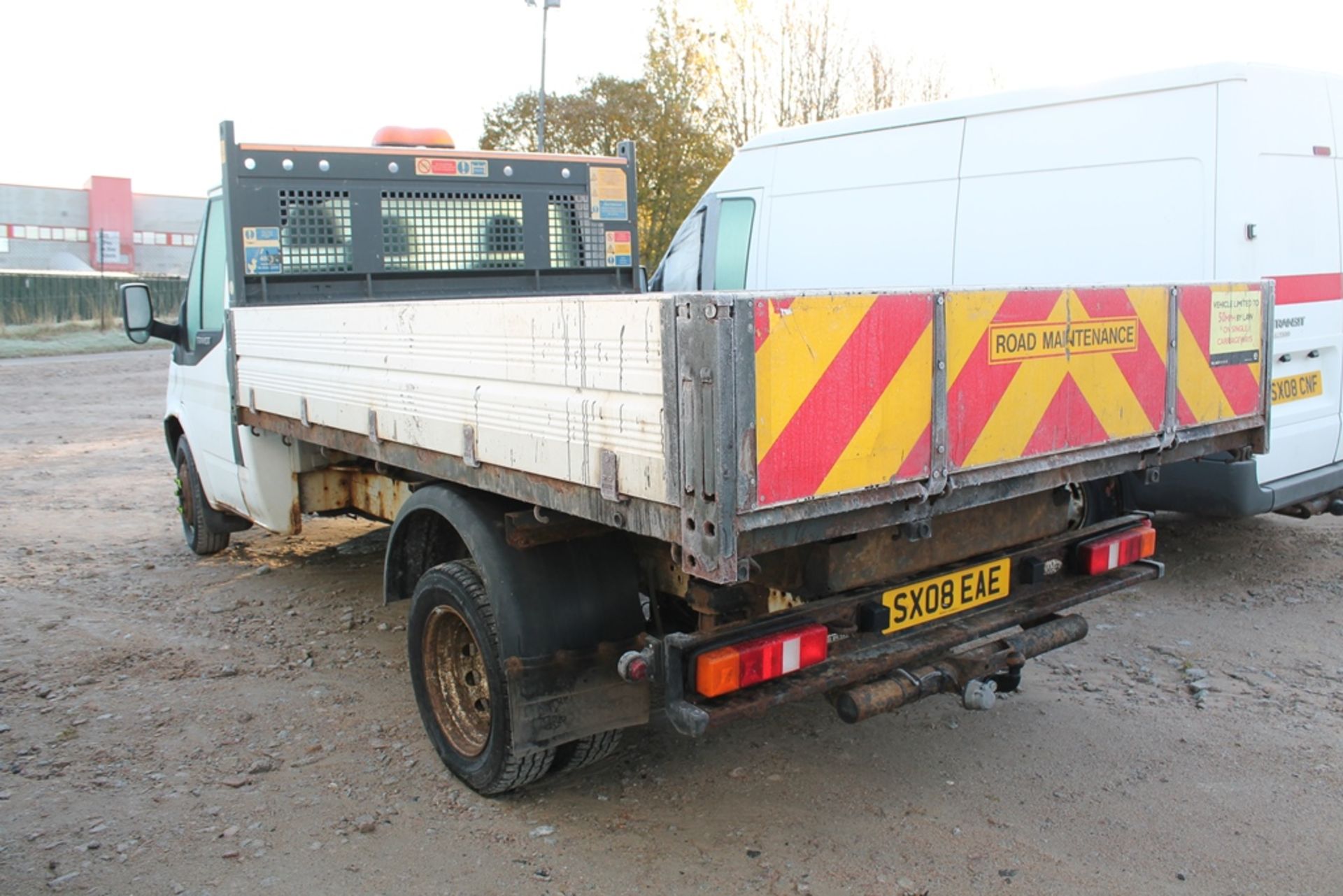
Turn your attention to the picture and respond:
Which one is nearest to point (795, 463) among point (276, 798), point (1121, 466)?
point (1121, 466)

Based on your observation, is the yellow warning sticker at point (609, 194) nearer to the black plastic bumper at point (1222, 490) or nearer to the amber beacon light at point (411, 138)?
the amber beacon light at point (411, 138)

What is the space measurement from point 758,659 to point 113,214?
59.6 metres

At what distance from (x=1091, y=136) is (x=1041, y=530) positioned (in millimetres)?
2829

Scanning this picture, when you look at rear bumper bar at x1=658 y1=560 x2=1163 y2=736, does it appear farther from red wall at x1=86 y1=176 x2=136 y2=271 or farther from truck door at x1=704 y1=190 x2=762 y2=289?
red wall at x1=86 y1=176 x2=136 y2=271

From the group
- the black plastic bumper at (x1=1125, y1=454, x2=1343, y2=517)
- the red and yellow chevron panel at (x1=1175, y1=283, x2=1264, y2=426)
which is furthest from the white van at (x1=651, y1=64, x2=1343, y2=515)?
the red and yellow chevron panel at (x1=1175, y1=283, x2=1264, y2=426)

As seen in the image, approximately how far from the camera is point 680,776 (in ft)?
13.2

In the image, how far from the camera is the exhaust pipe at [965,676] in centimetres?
344

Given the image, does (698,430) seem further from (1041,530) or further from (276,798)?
(276,798)

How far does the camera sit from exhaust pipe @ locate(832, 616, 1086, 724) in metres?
3.44

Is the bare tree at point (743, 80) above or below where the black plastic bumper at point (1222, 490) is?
above

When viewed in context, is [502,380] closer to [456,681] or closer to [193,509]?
[456,681]

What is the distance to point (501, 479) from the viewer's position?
3.47 metres

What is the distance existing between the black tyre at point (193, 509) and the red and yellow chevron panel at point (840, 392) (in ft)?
16.7

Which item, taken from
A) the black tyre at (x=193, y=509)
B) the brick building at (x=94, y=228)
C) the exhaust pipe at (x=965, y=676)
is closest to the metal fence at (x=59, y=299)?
the brick building at (x=94, y=228)
